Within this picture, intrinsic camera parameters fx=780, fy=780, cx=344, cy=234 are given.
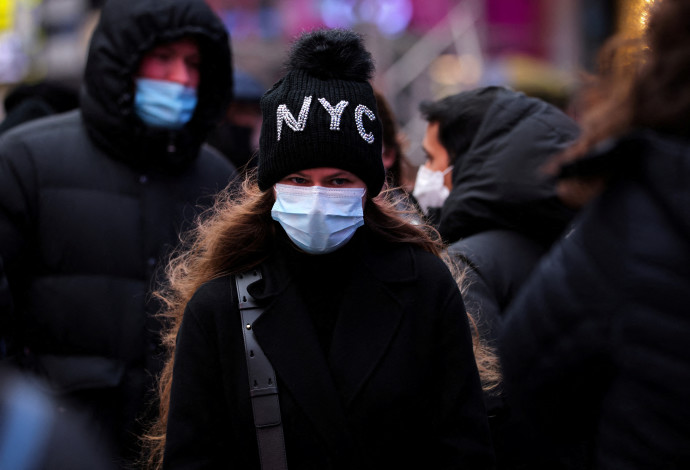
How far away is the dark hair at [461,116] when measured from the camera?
10.8 feet

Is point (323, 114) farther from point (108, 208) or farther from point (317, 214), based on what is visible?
point (108, 208)

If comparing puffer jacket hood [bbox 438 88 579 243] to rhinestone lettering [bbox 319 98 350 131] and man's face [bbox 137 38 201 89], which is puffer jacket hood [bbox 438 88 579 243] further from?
man's face [bbox 137 38 201 89]

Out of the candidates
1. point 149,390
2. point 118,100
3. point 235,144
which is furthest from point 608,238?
point 235,144

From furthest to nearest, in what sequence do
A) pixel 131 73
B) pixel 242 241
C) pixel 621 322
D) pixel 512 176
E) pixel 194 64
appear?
pixel 194 64 → pixel 131 73 → pixel 512 176 → pixel 242 241 → pixel 621 322

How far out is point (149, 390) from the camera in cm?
317

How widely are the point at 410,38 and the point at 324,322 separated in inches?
469

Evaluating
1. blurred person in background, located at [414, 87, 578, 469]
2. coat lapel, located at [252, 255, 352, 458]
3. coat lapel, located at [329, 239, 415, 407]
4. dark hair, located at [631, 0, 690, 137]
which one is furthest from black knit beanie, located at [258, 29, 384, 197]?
dark hair, located at [631, 0, 690, 137]

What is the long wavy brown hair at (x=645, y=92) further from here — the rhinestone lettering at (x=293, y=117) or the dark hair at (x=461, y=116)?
the dark hair at (x=461, y=116)

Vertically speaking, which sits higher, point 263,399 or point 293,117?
point 293,117

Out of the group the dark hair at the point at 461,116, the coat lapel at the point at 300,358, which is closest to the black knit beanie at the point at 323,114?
the coat lapel at the point at 300,358

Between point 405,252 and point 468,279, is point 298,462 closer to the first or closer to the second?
point 405,252

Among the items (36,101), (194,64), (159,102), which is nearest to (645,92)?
(159,102)

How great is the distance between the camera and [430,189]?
350cm

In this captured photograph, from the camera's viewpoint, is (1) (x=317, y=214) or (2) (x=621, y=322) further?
(1) (x=317, y=214)
